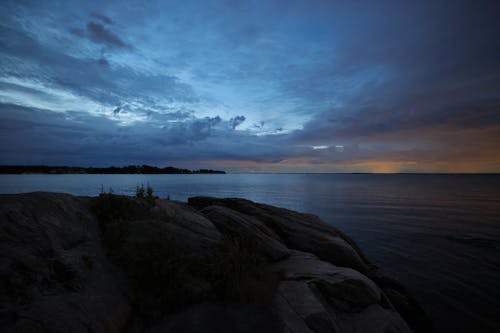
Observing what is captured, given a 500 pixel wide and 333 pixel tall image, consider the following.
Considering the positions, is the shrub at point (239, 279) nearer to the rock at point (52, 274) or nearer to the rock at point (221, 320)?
the rock at point (221, 320)

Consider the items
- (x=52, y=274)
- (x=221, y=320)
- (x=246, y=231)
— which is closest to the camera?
(x=52, y=274)

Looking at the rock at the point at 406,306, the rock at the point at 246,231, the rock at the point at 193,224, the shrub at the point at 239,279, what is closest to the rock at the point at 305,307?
the shrub at the point at 239,279

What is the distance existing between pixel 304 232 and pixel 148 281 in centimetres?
934

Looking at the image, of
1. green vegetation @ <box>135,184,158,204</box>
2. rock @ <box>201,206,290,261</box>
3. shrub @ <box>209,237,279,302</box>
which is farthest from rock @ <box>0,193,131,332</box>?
rock @ <box>201,206,290,261</box>

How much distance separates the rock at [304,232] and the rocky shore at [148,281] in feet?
8.40

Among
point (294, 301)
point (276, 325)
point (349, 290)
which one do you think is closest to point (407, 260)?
point (349, 290)

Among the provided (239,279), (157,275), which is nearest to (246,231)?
(239,279)

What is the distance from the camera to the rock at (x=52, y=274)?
13.7 ft

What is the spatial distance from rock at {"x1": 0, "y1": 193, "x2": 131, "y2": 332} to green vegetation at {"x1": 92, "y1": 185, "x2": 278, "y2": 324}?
0.48 meters

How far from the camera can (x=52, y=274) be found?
517 cm

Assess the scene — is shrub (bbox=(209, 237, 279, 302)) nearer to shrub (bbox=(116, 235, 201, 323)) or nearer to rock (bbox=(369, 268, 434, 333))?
shrub (bbox=(116, 235, 201, 323))

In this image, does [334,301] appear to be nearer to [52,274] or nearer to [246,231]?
[246,231]

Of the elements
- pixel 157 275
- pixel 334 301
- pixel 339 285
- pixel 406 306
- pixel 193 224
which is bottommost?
pixel 406 306

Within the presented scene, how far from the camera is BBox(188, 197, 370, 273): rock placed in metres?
12.1
